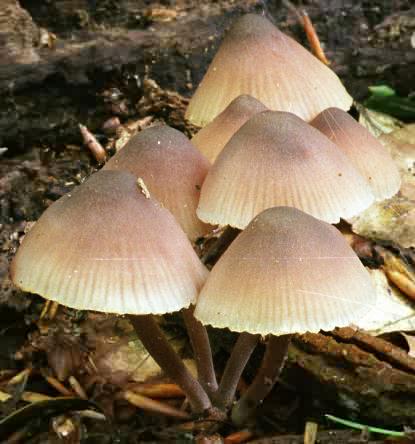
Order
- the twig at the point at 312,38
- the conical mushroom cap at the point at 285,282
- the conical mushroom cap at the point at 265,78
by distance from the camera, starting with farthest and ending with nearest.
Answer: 1. the twig at the point at 312,38
2. the conical mushroom cap at the point at 265,78
3. the conical mushroom cap at the point at 285,282

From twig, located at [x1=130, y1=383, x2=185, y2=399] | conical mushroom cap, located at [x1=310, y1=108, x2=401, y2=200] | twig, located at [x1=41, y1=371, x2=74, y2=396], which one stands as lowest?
twig, located at [x1=41, y1=371, x2=74, y2=396]

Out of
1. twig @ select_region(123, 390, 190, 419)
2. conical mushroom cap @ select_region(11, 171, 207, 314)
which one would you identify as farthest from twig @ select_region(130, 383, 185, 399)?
conical mushroom cap @ select_region(11, 171, 207, 314)

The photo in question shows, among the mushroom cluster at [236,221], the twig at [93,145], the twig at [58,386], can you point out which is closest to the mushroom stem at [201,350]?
the mushroom cluster at [236,221]

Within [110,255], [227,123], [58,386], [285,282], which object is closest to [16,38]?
[227,123]

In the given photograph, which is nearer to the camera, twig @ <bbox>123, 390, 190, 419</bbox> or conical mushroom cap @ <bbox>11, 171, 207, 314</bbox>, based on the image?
conical mushroom cap @ <bbox>11, 171, 207, 314</bbox>

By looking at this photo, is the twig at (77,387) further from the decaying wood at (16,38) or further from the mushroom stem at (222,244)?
the decaying wood at (16,38)

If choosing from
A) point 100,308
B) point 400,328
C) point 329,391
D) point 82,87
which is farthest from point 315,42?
point 100,308

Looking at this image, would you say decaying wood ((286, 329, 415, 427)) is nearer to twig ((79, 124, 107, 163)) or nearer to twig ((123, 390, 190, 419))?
twig ((123, 390, 190, 419))
